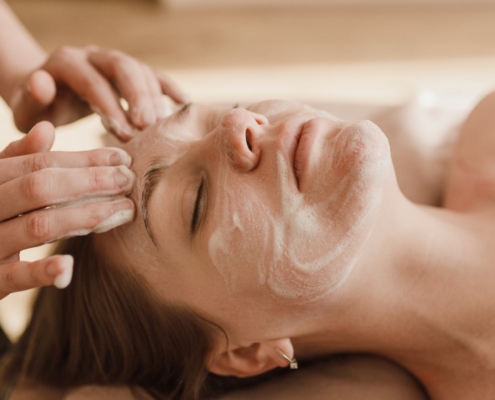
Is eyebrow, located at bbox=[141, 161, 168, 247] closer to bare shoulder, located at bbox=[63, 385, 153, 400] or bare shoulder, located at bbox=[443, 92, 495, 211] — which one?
bare shoulder, located at bbox=[63, 385, 153, 400]

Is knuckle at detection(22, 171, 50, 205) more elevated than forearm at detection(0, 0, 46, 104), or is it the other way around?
forearm at detection(0, 0, 46, 104)

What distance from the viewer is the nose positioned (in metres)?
0.85

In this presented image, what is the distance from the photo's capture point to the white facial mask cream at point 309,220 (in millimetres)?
824

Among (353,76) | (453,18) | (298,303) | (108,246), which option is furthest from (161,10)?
(298,303)

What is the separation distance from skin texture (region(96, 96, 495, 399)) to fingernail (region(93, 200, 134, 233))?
0.09 feet

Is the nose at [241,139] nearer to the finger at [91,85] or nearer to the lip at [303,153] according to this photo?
the lip at [303,153]

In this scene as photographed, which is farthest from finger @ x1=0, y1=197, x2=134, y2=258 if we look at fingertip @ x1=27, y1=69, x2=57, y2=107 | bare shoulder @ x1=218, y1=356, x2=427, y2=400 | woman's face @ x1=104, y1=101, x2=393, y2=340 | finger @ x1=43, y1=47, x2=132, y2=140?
bare shoulder @ x1=218, y1=356, x2=427, y2=400

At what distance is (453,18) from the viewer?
247 cm

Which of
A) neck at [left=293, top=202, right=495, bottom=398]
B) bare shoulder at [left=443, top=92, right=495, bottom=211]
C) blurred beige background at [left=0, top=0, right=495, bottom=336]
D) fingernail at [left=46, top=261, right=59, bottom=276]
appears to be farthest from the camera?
blurred beige background at [left=0, top=0, right=495, bottom=336]

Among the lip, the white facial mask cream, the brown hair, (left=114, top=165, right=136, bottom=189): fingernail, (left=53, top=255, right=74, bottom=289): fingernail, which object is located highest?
(left=114, top=165, right=136, bottom=189): fingernail

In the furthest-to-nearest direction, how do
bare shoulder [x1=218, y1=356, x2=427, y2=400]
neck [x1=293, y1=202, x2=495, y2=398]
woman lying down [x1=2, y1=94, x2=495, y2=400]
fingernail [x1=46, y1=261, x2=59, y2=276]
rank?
1. bare shoulder [x1=218, y1=356, x2=427, y2=400]
2. neck [x1=293, y1=202, x2=495, y2=398]
3. woman lying down [x1=2, y1=94, x2=495, y2=400]
4. fingernail [x1=46, y1=261, x2=59, y2=276]

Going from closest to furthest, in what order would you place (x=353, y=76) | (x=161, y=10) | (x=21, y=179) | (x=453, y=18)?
(x=21, y=179)
(x=353, y=76)
(x=453, y=18)
(x=161, y=10)

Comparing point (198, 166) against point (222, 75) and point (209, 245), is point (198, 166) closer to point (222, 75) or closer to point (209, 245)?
point (209, 245)

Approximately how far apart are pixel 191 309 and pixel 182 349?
0.13 meters
